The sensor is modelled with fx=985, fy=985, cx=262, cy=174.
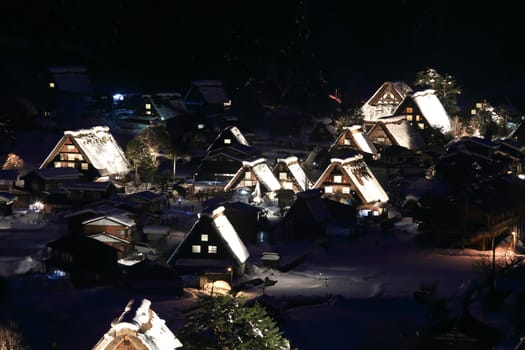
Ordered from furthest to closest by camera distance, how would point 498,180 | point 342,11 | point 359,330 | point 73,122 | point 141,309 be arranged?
1. point 342,11
2. point 73,122
3. point 498,180
4. point 359,330
5. point 141,309

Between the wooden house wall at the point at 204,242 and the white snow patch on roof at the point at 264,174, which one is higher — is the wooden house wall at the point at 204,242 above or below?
below

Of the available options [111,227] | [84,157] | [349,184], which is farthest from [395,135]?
[111,227]

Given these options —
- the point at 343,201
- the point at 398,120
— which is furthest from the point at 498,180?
the point at 398,120

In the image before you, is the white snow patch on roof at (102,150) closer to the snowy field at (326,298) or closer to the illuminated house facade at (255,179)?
the illuminated house facade at (255,179)

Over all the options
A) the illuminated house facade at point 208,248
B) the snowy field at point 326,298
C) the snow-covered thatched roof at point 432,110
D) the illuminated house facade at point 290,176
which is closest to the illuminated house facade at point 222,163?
the illuminated house facade at point 290,176

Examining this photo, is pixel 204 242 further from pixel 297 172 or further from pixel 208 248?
pixel 297 172

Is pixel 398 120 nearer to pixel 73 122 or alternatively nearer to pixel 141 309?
pixel 73 122
